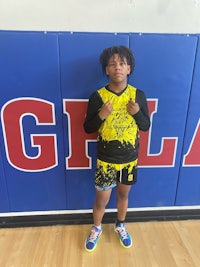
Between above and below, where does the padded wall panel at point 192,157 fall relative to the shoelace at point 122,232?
above

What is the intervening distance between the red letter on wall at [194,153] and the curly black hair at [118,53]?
23.2 inches

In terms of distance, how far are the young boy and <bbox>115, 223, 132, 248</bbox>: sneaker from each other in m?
0.29

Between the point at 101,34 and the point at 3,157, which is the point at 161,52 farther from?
the point at 3,157

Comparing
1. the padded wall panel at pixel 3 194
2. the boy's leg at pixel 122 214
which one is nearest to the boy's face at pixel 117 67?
the boy's leg at pixel 122 214

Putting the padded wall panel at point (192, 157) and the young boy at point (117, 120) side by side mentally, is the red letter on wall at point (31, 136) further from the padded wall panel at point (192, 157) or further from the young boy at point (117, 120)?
the padded wall panel at point (192, 157)

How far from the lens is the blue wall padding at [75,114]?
117cm

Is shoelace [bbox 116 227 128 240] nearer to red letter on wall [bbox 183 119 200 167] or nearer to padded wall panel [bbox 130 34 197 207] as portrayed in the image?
padded wall panel [bbox 130 34 197 207]

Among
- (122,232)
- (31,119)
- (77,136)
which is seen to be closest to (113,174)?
(77,136)

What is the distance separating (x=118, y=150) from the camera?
1.18m

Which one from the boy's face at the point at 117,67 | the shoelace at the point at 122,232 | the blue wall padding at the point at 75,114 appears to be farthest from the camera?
the shoelace at the point at 122,232

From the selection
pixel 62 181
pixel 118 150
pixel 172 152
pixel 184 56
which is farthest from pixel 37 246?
pixel 184 56

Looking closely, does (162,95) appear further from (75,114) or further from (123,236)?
(123,236)

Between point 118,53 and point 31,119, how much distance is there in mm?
578

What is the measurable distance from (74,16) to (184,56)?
58 cm
